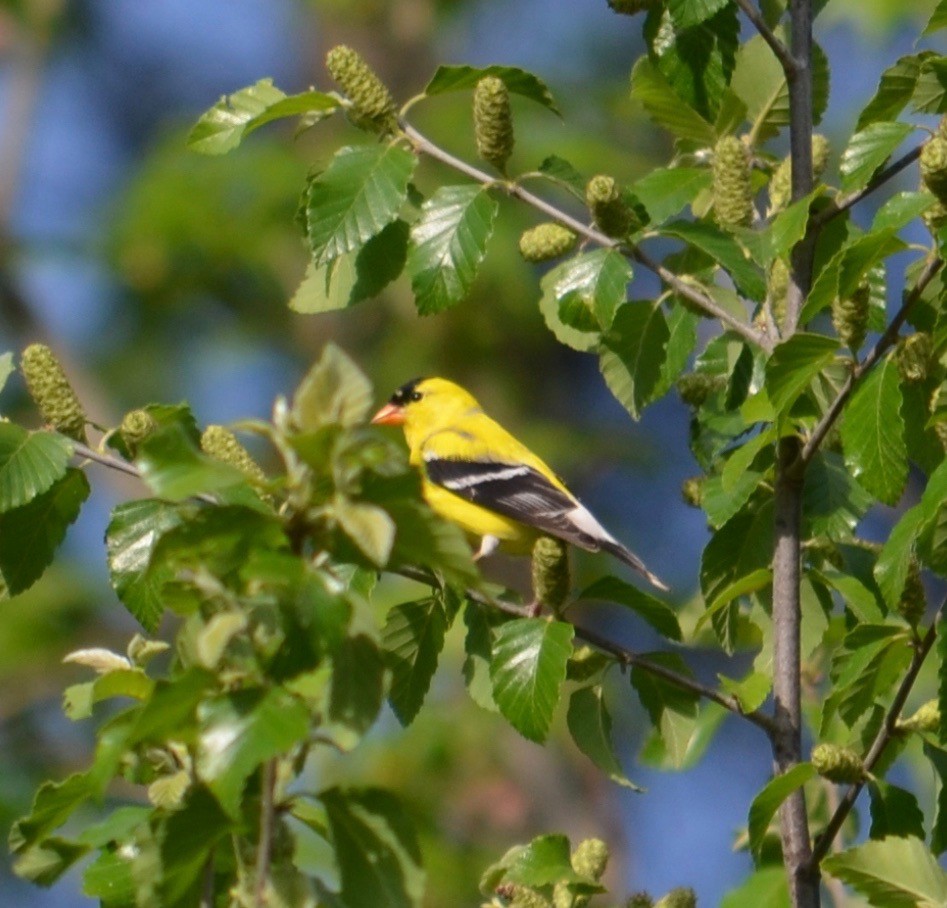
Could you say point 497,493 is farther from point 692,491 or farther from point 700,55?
point 700,55

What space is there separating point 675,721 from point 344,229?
73 centimetres

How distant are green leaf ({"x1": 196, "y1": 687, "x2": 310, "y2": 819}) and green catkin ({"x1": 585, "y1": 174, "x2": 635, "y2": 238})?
3.03 ft

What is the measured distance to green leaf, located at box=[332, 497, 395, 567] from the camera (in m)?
1.20

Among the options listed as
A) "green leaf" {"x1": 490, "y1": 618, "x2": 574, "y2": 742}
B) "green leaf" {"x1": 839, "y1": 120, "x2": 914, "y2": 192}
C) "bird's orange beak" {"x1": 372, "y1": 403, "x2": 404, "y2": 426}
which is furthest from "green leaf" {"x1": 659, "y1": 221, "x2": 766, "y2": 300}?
"bird's orange beak" {"x1": 372, "y1": 403, "x2": 404, "y2": 426}

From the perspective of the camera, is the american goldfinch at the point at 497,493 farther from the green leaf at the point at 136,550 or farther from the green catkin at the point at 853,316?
the green leaf at the point at 136,550

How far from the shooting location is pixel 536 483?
3336mm

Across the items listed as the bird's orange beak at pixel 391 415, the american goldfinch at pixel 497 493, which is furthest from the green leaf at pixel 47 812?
the bird's orange beak at pixel 391 415

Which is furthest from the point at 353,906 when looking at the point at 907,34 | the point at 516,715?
the point at 907,34

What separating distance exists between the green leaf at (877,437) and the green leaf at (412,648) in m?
0.53

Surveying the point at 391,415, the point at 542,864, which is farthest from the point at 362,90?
the point at 391,415

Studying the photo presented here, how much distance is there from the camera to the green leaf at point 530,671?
1819mm

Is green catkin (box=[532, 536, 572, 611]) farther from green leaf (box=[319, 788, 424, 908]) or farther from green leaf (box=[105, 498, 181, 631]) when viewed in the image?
green leaf (box=[319, 788, 424, 908])

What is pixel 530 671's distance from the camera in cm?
183

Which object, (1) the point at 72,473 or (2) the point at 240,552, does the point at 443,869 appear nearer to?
(1) the point at 72,473
